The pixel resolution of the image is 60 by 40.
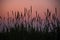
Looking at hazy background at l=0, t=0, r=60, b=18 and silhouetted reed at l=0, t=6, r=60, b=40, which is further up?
hazy background at l=0, t=0, r=60, b=18

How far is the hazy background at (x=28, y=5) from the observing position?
6.42 ft

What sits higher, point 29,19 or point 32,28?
point 29,19

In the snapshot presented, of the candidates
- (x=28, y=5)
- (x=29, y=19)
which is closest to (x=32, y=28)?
(x=29, y=19)

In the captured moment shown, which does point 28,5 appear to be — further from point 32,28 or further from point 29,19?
point 32,28

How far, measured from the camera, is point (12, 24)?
1.99 meters

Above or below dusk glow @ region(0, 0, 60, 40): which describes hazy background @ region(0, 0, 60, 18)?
above

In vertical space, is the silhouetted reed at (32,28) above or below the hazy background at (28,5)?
below

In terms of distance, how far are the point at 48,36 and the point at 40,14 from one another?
1.29ft

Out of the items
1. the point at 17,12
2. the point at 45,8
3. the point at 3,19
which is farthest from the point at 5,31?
the point at 45,8

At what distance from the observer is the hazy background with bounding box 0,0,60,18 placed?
1958 mm

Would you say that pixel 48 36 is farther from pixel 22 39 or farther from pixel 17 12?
pixel 17 12

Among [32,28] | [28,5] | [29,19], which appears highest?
[28,5]

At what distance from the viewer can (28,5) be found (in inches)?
78.3

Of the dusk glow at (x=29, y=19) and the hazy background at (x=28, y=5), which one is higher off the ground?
the hazy background at (x=28, y=5)
